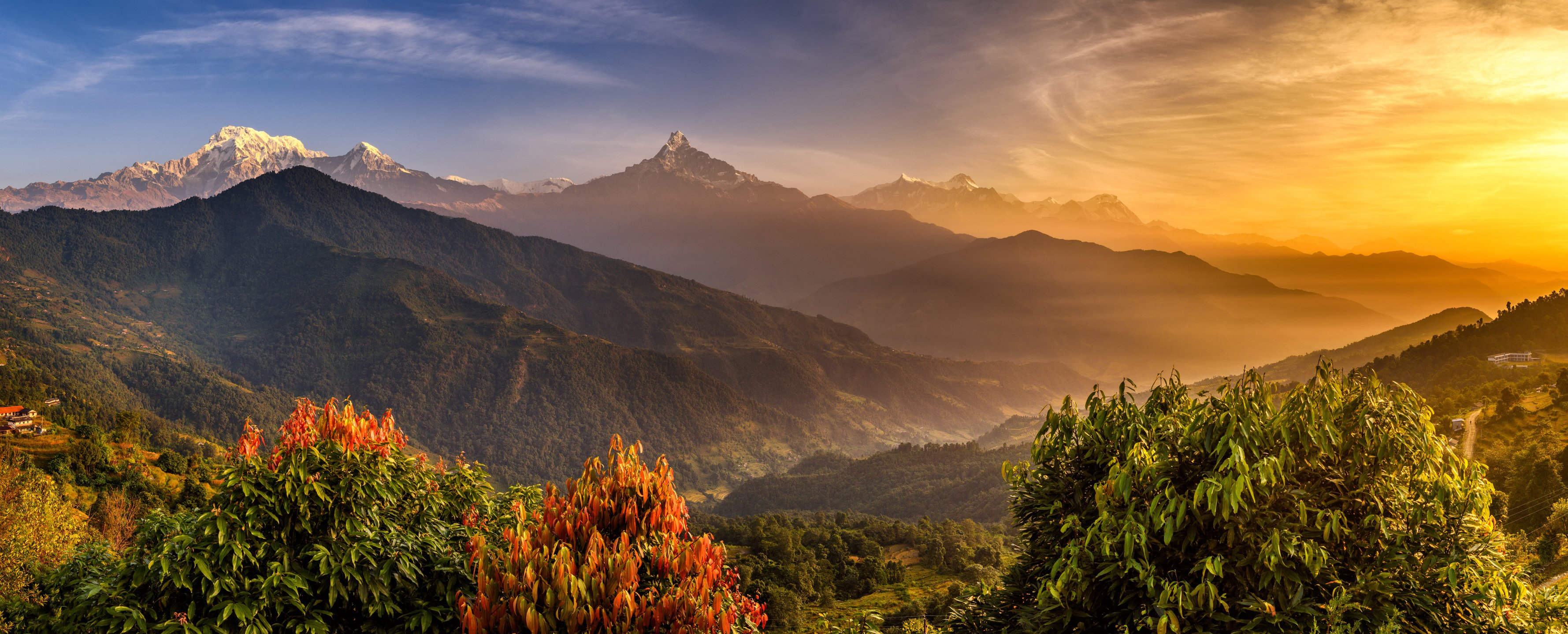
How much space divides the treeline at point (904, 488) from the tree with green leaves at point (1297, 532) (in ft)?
385

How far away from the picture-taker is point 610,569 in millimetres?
6535

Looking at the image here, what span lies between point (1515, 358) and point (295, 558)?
14936 cm

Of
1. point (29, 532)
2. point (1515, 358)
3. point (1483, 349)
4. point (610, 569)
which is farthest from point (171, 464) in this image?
point (1483, 349)

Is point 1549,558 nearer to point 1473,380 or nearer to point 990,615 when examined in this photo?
point 990,615

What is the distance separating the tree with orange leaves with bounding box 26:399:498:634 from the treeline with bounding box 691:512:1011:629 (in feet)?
135

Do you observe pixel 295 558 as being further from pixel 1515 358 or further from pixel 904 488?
pixel 904 488

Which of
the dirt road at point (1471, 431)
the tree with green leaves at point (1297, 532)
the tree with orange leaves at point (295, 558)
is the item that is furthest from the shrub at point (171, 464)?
the dirt road at point (1471, 431)

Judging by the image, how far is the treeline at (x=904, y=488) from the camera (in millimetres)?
137625

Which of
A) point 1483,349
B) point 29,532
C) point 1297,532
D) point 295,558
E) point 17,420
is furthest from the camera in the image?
point 1483,349

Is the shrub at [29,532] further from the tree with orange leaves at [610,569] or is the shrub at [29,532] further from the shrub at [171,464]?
the shrub at [171,464]

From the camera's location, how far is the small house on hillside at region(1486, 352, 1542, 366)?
10212 centimetres

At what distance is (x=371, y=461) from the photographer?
9.56 meters

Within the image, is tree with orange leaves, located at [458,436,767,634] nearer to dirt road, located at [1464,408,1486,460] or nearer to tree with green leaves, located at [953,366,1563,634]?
tree with green leaves, located at [953,366,1563,634]

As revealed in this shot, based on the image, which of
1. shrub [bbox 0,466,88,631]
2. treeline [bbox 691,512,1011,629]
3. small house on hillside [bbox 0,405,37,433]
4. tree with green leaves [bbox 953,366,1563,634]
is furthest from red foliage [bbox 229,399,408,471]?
small house on hillside [bbox 0,405,37,433]
